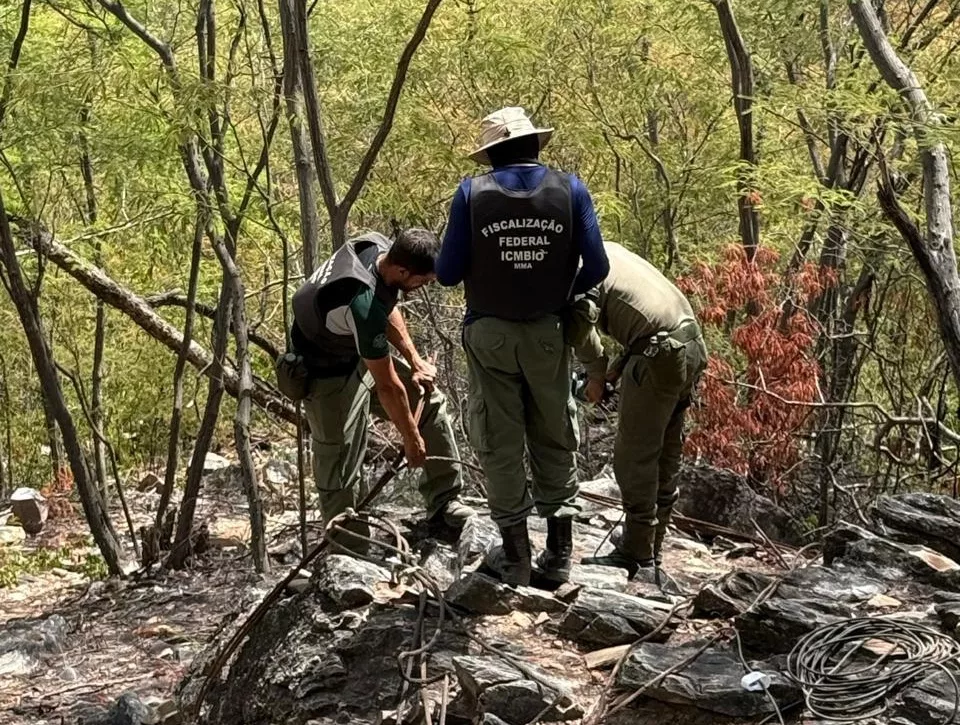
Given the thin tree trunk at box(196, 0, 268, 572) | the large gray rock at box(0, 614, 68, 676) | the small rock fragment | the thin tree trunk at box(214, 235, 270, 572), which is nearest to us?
the large gray rock at box(0, 614, 68, 676)

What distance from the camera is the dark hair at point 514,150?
12.7 feet

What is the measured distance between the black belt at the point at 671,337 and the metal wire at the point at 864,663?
1239mm

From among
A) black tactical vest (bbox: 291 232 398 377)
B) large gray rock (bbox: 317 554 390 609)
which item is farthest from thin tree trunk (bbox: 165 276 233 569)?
large gray rock (bbox: 317 554 390 609)

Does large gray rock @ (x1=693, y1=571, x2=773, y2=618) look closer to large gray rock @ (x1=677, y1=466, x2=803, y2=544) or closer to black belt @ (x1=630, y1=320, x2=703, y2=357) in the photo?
black belt @ (x1=630, y1=320, x2=703, y2=357)

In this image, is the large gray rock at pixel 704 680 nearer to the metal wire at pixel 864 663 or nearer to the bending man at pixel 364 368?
the metal wire at pixel 864 663

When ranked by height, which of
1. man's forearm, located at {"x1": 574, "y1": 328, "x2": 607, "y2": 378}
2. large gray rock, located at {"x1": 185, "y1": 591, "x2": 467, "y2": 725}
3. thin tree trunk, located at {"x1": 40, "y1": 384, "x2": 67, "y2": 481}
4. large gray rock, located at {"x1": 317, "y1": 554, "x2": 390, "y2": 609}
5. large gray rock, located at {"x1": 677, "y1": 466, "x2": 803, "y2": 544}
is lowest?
thin tree trunk, located at {"x1": 40, "y1": 384, "x2": 67, "y2": 481}

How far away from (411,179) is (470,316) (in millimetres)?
4297

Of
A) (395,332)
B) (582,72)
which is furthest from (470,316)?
(582,72)

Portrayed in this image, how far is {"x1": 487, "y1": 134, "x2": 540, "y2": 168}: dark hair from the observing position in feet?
12.7

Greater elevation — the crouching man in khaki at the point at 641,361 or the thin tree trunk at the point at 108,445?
the crouching man in khaki at the point at 641,361

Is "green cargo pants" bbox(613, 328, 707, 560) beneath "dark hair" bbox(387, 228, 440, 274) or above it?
beneath

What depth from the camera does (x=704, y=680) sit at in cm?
331

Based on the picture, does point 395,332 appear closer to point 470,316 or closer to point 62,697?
point 470,316

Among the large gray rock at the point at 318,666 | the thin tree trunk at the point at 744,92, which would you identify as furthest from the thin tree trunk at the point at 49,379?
the thin tree trunk at the point at 744,92
